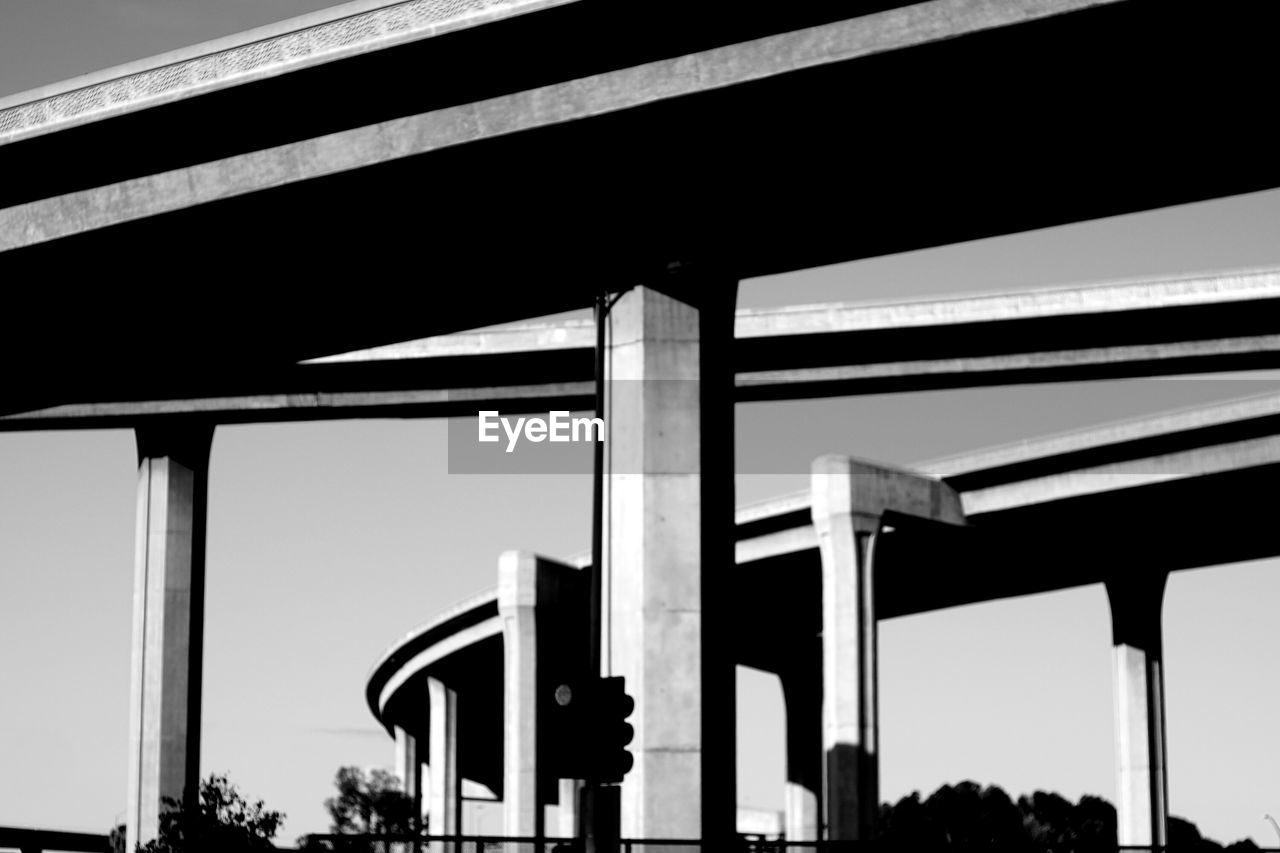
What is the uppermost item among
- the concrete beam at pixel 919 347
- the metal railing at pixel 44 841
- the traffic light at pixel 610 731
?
the concrete beam at pixel 919 347

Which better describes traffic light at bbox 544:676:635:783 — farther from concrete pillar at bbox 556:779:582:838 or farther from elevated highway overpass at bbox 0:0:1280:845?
concrete pillar at bbox 556:779:582:838

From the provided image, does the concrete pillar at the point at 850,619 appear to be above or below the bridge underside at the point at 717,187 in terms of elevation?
below

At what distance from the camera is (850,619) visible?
4697 centimetres

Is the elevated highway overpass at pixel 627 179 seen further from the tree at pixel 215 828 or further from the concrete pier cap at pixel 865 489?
the concrete pier cap at pixel 865 489

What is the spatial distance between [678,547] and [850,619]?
76.3ft

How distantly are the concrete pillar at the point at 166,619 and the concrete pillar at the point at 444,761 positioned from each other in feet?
117

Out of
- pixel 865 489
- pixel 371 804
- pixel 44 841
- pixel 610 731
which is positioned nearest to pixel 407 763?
pixel 371 804

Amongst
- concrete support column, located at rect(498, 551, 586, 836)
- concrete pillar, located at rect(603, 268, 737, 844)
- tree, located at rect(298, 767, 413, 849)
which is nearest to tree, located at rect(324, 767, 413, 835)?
tree, located at rect(298, 767, 413, 849)

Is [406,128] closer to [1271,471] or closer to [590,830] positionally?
[590,830]

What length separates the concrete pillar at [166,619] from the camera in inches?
1578

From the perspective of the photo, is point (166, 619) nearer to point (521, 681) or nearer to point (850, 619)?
point (521, 681)

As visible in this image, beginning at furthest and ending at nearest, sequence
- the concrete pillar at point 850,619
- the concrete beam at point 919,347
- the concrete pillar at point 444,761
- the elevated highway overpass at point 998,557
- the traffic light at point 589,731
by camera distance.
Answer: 1. the concrete pillar at point 444,761
2. the elevated highway overpass at point 998,557
3. the concrete pillar at point 850,619
4. the concrete beam at point 919,347
5. the traffic light at point 589,731

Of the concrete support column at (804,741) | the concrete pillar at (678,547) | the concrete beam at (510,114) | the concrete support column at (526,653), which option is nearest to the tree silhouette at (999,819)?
the concrete support column at (804,741)

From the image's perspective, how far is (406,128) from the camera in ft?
61.4
